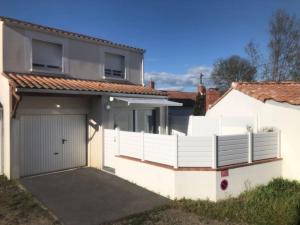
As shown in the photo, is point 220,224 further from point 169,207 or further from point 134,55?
point 134,55

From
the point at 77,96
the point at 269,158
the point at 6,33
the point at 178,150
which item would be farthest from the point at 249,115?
the point at 6,33

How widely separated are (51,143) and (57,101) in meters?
2.01

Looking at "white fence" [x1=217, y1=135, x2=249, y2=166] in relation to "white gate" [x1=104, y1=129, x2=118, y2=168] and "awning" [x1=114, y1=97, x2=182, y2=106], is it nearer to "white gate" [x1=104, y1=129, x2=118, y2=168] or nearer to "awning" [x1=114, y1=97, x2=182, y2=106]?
"white gate" [x1=104, y1=129, x2=118, y2=168]

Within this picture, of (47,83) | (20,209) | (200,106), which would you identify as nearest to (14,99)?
(47,83)

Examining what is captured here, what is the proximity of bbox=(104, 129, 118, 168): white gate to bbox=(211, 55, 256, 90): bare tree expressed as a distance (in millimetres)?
34551

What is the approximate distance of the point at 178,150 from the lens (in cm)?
1103

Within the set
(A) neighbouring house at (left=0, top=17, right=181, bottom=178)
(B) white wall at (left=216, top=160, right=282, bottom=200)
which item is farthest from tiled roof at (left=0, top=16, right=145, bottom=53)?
(B) white wall at (left=216, top=160, right=282, bottom=200)

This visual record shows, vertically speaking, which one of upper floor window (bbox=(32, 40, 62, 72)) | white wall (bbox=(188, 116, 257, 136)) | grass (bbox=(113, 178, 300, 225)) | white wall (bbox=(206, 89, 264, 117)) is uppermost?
upper floor window (bbox=(32, 40, 62, 72))

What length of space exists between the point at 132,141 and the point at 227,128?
5.64 m

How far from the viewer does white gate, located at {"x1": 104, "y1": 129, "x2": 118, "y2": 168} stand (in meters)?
14.3

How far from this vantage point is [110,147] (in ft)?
48.0

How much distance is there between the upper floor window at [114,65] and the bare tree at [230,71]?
29.8 meters

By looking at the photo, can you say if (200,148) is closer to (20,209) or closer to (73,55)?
(20,209)

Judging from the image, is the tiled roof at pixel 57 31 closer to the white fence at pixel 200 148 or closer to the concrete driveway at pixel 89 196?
the white fence at pixel 200 148
